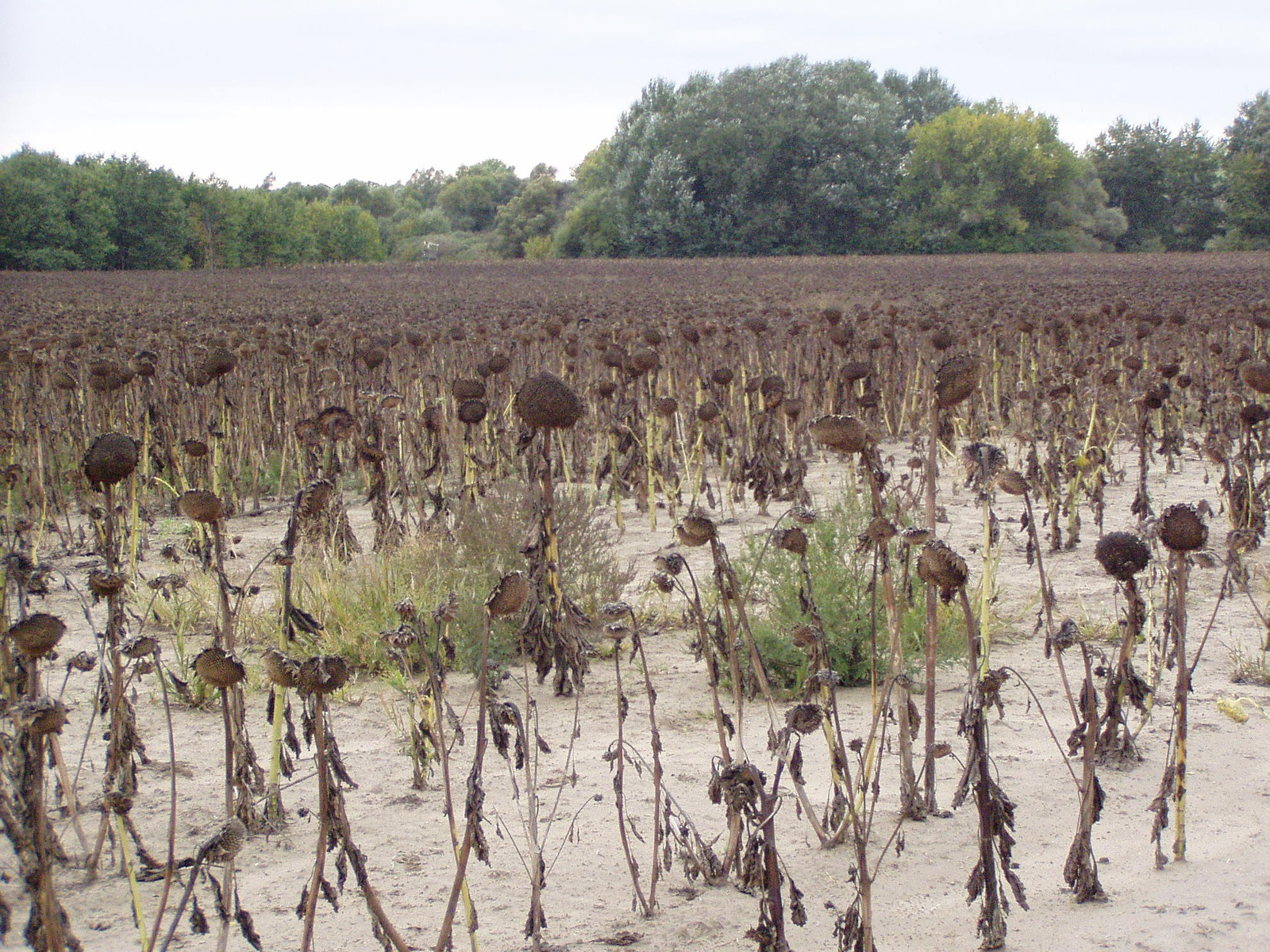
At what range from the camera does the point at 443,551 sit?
507cm

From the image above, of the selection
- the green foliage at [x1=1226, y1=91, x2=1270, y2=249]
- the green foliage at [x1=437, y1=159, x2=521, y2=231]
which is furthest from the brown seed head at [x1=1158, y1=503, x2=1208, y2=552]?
the green foliage at [x1=437, y1=159, x2=521, y2=231]

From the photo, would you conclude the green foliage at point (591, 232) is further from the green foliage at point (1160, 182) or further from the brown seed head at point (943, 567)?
the brown seed head at point (943, 567)

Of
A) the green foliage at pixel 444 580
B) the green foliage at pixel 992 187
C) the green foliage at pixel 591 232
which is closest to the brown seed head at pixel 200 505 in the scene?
the green foliage at pixel 444 580

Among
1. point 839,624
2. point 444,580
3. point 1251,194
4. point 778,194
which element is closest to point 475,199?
point 778,194

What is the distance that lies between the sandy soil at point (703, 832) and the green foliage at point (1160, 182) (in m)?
66.1

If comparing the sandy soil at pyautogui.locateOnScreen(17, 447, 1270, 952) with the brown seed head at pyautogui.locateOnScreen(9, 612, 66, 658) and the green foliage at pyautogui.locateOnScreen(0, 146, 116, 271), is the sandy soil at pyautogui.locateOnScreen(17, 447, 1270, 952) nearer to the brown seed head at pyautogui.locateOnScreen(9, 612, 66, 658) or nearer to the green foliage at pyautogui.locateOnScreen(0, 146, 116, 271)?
the brown seed head at pyautogui.locateOnScreen(9, 612, 66, 658)

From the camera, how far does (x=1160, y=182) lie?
70.6m

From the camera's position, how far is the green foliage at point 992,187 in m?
59.4

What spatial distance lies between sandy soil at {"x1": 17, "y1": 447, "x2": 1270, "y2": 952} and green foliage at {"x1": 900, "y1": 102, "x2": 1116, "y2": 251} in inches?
2261

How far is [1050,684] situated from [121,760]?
2910mm

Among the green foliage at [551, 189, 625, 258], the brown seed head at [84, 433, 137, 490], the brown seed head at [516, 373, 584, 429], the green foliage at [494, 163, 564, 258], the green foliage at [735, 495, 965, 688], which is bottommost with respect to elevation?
the green foliage at [735, 495, 965, 688]

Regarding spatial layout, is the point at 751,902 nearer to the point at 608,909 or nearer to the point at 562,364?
the point at 608,909

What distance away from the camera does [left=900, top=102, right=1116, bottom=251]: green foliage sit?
59.4m

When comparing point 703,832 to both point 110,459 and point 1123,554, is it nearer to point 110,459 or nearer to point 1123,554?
point 1123,554
